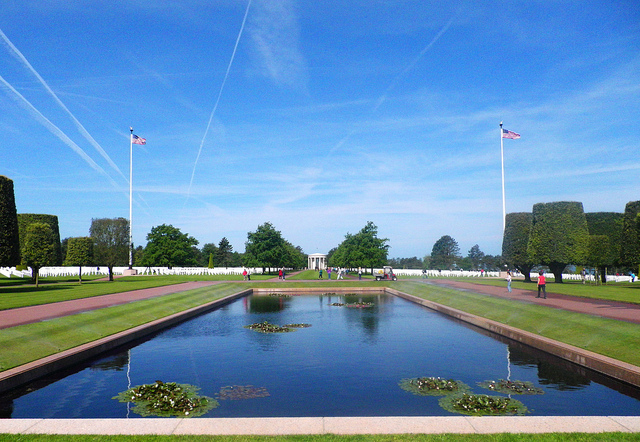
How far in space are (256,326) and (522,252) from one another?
47.9 meters

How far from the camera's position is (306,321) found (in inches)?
955

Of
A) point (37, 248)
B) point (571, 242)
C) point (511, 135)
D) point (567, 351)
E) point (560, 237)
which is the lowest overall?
point (567, 351)

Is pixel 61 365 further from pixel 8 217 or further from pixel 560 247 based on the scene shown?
pixel 560 247

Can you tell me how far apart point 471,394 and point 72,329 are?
49.2 feet

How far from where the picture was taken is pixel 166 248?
9269 centimetres

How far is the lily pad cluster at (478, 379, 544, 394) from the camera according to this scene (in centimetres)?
1162

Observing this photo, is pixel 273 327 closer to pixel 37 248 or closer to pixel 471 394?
pixel 471 394

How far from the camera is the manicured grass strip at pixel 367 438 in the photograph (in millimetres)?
7477

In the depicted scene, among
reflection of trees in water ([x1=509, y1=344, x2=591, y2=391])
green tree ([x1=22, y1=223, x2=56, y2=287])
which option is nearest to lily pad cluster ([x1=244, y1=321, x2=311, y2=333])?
reflection of trees in water ([x1=509, y1=344, x2=591, y2=391])

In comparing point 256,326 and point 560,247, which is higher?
point 560,247

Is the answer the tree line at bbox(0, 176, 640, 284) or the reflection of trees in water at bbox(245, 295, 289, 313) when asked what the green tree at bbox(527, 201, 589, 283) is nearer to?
the tree line at bbox(0, 176, 640, 284)

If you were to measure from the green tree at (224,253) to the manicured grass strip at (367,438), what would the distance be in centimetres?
15860

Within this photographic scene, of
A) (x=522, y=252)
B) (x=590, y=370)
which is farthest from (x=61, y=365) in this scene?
(x=522, y=252)

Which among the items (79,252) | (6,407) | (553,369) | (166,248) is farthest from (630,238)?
(166,248)
